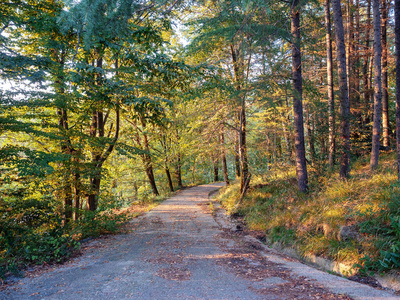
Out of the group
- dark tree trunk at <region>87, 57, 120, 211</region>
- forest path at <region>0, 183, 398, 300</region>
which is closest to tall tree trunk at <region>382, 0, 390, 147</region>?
forest path at <region>0, 183, 398, 300</region>

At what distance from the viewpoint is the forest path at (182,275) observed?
3723 mm

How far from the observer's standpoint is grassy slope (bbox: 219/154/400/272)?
14.9 feet

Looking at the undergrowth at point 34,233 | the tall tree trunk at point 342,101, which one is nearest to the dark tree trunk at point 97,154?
the undergrowth at point 34,233

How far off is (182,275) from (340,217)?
4.04m

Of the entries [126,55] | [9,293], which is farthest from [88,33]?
[9,293]

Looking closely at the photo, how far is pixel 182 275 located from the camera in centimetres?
453

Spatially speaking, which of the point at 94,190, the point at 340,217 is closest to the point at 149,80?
the point at 94,190

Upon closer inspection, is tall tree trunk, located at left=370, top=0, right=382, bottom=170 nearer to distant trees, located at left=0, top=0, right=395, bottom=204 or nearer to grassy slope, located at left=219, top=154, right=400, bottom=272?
distant trees, located at left=0, top=0, right=395, bottom=204

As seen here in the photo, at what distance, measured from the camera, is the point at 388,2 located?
458 inches

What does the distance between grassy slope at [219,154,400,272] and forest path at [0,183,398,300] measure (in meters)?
0.71

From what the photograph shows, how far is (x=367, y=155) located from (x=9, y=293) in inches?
532

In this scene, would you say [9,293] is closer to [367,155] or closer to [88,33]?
[88,33]

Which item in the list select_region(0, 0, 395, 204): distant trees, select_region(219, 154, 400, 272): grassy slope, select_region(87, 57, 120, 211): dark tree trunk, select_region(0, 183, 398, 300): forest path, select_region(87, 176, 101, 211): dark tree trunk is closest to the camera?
select_region(0, 183, 398, 300): forest path

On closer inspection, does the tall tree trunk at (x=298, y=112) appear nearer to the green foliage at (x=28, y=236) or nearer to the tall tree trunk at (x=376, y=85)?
the tall tree trunk at (x=376, y=85)
